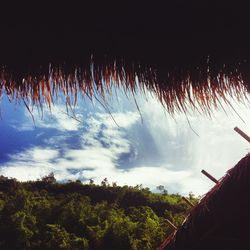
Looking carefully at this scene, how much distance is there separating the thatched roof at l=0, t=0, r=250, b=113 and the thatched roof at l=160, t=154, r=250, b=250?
1.75m

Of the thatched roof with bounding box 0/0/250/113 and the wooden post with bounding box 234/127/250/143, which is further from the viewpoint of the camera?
the wooden post with bounding box 234/127/250/143

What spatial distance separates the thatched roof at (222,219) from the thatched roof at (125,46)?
175 cm

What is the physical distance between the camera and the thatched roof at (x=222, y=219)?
285 centimetres

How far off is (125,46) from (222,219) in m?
2.37

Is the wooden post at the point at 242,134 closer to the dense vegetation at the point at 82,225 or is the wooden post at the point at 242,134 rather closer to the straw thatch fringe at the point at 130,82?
the straw thatch fringe at the point at 130,82

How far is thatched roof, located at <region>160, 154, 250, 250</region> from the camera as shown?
285cm

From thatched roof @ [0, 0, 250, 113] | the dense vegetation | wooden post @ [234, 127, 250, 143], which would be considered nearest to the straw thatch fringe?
thatched roof @ [0, 0, 250, 113]

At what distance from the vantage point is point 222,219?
10.1 feet

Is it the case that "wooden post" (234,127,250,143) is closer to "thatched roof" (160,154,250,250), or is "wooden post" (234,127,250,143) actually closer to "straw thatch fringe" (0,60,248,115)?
"thatched roof" (160,154,250,250)

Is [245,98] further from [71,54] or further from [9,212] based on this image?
[9,212]

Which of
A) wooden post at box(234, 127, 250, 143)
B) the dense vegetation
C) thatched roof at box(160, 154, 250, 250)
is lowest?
thatched roof at box(160, 154, 250, 250)

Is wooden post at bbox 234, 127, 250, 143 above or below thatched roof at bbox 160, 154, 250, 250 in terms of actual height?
above

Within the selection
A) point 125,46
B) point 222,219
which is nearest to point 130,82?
point 125,46

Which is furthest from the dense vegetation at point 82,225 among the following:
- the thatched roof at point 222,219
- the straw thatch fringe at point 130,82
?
the straw thatch fringe at point 130,82
